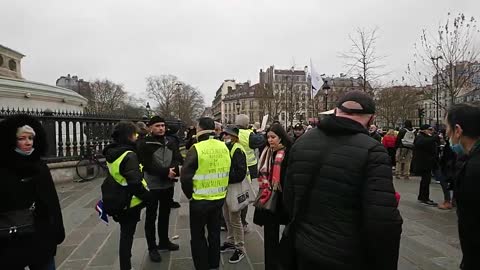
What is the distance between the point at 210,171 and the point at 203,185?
18 centimetres

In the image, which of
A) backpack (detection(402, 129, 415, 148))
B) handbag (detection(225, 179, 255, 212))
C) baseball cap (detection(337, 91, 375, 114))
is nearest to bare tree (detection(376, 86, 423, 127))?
backpack (detection(402, 129, 415, 148))

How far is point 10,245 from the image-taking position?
8.68 feet

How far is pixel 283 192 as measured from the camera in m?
2.74

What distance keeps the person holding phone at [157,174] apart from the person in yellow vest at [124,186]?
0.71 m

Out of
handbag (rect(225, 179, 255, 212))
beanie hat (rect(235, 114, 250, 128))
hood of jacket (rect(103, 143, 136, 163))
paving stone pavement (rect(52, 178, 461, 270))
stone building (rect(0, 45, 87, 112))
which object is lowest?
paving stone pavement (rect(52, 178, 461, 270))

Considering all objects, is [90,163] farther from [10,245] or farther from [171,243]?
[10,245]

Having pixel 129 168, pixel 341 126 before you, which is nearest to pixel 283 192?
pixel 341 126

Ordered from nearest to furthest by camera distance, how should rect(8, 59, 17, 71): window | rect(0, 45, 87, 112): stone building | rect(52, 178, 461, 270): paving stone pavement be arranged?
rect(52, 178, 461, 270): paving stone pavement, rect(0, 45, 87, 112): stone building, rect(8, 59, 17, 71): window

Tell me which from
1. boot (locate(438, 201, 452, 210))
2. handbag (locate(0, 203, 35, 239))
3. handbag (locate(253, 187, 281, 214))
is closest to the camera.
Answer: handbag (locate(0, 203, 35, 239))

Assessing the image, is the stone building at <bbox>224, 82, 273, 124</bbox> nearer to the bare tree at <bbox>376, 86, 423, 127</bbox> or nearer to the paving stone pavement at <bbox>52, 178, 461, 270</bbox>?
the bare tree at <bbox>376, 86, 423, 127</bbox>

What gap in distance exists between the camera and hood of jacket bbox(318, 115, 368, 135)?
2.10 m

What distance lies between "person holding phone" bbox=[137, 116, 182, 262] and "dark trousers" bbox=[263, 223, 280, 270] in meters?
1.61

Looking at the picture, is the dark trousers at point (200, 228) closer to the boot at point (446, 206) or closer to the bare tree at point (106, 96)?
the boot at point (446, 206)

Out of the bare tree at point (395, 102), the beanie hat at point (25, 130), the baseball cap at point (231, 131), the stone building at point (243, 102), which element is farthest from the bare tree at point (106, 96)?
the beanie hat at point (25, 130)
